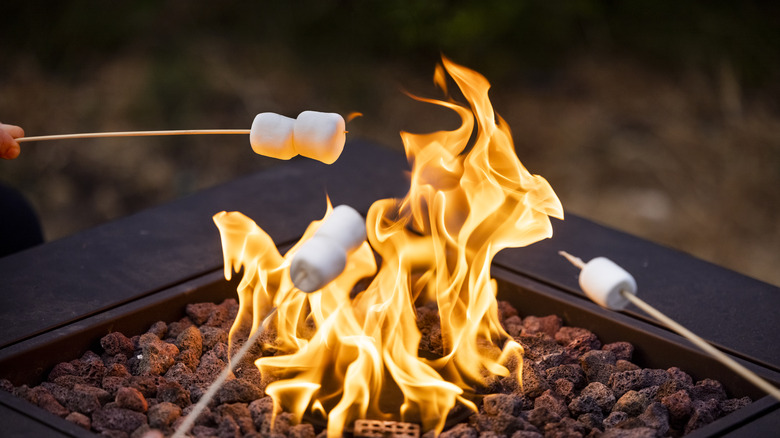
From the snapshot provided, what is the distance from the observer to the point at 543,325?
1.83m

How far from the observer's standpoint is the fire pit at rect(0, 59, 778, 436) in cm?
157

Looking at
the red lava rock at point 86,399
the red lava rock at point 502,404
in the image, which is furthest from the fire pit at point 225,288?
the red lava rock at point 502,404

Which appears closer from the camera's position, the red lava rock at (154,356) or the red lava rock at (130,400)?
the red lava rock at (130,400)

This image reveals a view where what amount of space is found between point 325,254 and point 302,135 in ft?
0.81

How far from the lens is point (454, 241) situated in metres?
1.87

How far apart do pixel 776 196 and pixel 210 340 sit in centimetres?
298

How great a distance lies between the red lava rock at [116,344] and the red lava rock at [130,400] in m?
0.18

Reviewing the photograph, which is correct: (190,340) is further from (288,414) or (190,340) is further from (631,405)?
(631,405)

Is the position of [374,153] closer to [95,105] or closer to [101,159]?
[101,159]

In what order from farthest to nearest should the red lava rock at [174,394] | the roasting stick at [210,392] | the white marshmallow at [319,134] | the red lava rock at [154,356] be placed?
the red lava rock at [154,356], the red lava rock at [174,394], the white marshmallow at [319,134], the roasting stick at [210,392]

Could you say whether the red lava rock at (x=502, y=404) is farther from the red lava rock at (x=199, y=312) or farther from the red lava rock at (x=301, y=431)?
the red lava rock at (x=199, y=312)

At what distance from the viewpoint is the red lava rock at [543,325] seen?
1.82 meters

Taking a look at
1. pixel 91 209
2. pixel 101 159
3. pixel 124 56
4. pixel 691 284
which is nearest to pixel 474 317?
pixel 691 284

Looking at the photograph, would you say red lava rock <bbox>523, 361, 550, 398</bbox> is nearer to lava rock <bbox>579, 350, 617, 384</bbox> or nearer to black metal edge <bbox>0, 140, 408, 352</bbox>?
lava rock <bbox>579, 350, 617, 384</bbox>
